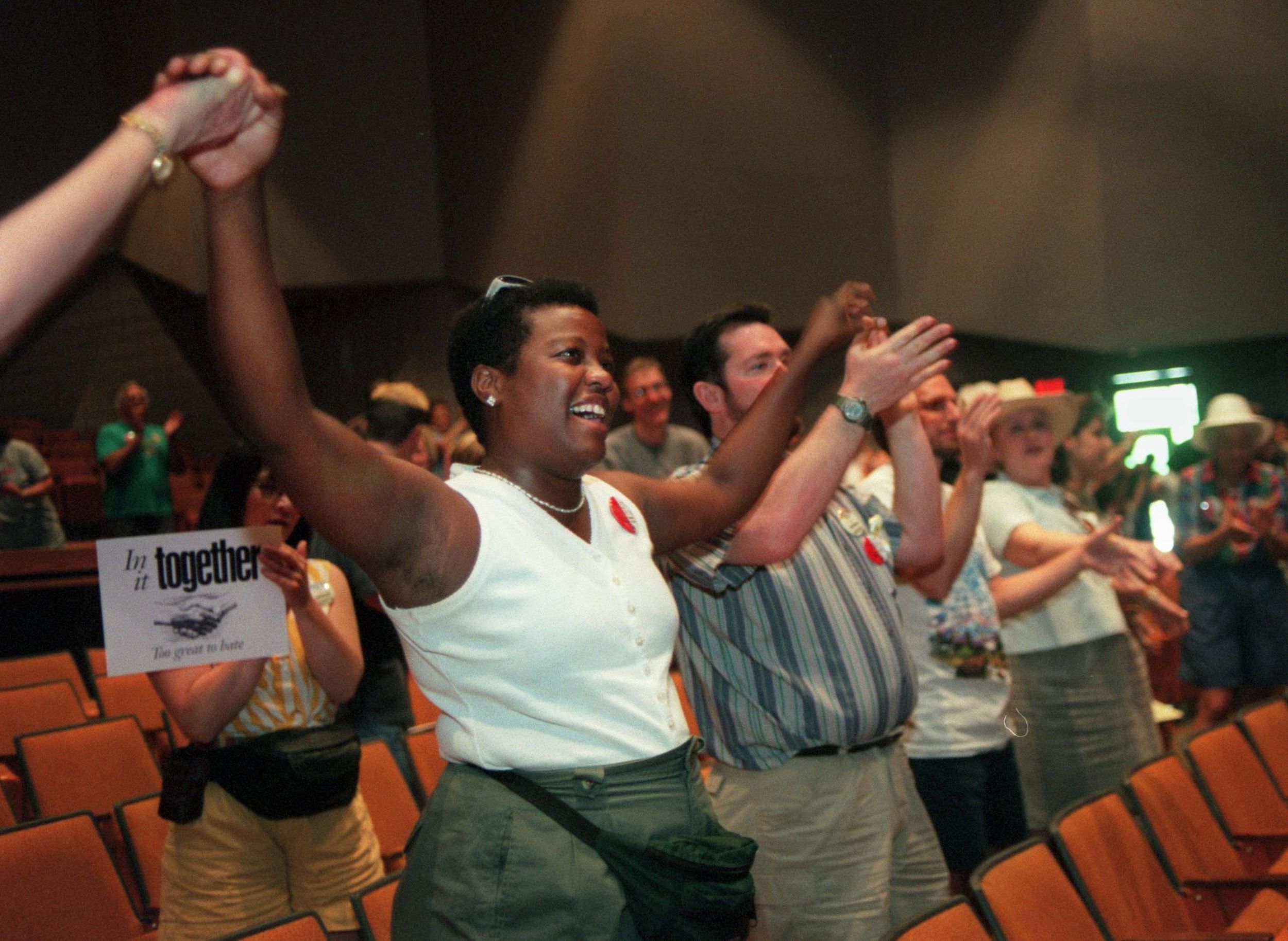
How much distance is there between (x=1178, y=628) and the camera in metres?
3.49

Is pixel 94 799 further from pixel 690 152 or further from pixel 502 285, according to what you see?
pixel 690 152

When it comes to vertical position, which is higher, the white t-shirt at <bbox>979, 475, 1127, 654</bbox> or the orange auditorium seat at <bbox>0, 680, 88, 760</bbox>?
the white t-shirt at <bbox>979, 475, 1127, 654</bbox>

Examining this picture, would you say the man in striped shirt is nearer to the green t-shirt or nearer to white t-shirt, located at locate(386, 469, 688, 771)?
white t-shirt, located at locate(386, 469, 688, 771)

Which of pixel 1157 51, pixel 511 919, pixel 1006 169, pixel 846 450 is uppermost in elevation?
pixel 1157 51

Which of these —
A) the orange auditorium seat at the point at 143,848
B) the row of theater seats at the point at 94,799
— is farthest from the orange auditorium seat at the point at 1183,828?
the orange auditorium seat at the point at 143,848

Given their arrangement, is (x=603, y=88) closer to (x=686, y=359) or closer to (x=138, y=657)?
(x=686, y=359)

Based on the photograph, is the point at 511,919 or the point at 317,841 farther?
the point at 317,841

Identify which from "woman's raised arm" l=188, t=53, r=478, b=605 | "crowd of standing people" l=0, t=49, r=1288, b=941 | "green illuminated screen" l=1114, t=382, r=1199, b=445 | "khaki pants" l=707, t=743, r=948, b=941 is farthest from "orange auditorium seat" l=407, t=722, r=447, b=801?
"green illuminated screen" l=1114, t=382, r=1199, b=445

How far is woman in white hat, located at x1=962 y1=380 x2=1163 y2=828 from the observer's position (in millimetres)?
3713

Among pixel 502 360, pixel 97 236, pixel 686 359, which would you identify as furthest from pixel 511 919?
pixel 686 359

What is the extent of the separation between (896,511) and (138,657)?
159 cm

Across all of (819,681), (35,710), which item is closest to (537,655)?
(819,681)

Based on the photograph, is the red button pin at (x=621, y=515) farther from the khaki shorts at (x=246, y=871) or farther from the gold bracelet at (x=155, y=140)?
the khaki shorts at (x=246, y=871)

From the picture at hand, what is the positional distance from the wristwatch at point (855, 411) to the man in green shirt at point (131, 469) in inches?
274
